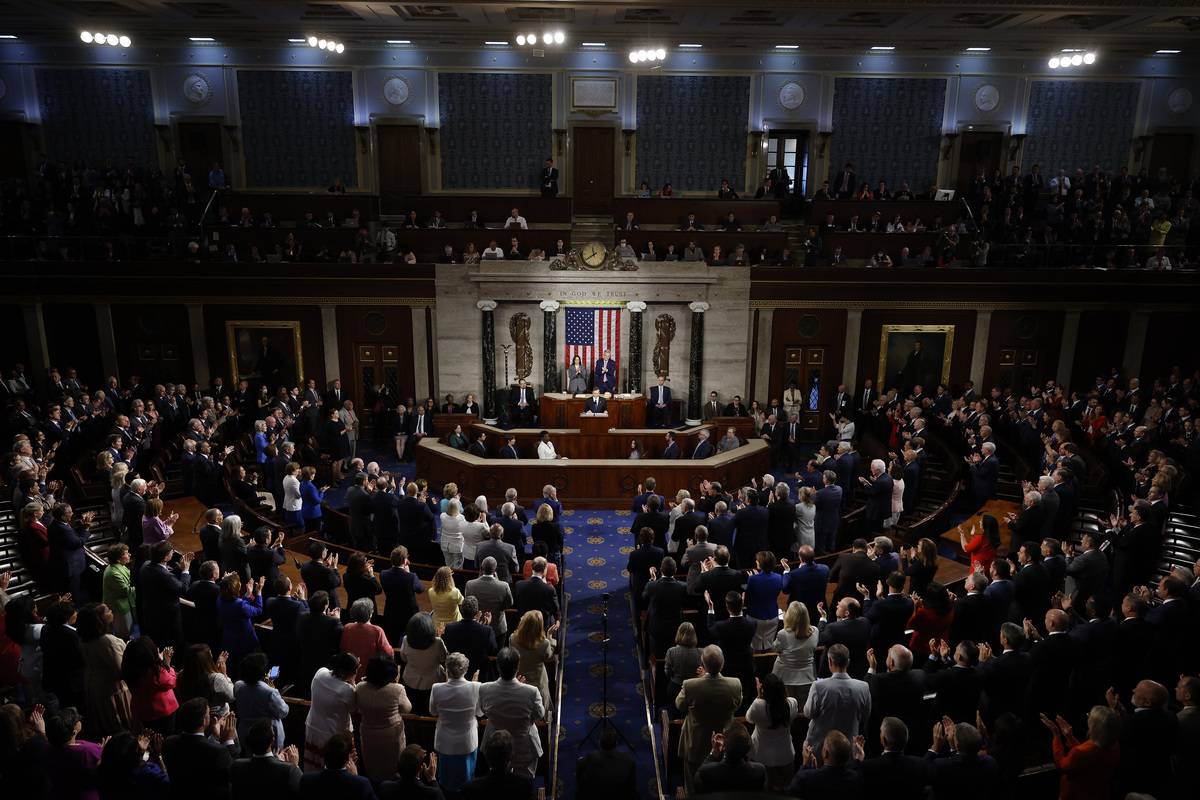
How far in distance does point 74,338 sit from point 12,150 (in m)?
6.85

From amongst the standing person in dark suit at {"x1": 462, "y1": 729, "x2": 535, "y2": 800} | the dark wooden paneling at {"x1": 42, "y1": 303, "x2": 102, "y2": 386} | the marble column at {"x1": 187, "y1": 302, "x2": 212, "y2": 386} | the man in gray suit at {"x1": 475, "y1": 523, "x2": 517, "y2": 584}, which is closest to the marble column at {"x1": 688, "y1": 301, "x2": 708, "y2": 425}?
the man in gray suit at {"x1": 475, "y1": 523, "x2": 517, "y2": 584}

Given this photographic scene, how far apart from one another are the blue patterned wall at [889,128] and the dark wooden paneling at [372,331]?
1207 centimetres

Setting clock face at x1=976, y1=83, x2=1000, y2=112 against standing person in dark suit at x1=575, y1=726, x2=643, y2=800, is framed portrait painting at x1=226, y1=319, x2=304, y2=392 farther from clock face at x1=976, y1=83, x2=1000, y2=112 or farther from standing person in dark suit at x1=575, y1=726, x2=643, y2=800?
clock face at x1=976, y1=83, x2=1000, y2=112

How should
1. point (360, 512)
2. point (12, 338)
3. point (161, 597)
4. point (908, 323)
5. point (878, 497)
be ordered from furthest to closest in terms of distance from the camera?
1. point (908, 323)
2. point (12, 338)
3. point (878, 497)
4. point (360, 512)
5. point (161, 597)

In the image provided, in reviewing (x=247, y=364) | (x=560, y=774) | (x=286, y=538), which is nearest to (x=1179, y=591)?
(x=560, y=774)

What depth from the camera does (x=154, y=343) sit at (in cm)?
1756

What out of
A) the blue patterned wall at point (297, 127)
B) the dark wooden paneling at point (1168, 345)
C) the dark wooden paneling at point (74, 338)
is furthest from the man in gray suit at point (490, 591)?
the dark wooden paneling at point (1168, 345)

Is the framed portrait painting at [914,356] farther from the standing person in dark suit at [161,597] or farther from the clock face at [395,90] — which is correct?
the standing person in dark suit at [161,597]

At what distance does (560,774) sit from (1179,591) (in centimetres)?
527

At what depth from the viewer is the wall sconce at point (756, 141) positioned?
21.0m

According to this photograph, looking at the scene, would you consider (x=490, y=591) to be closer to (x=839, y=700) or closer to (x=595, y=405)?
(x=839, y=700)

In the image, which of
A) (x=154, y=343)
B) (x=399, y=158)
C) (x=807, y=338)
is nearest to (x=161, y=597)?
(x=154, y=343)

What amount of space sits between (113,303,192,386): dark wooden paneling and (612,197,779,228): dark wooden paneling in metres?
10.3

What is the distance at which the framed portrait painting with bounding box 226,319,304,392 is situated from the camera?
17641mm
